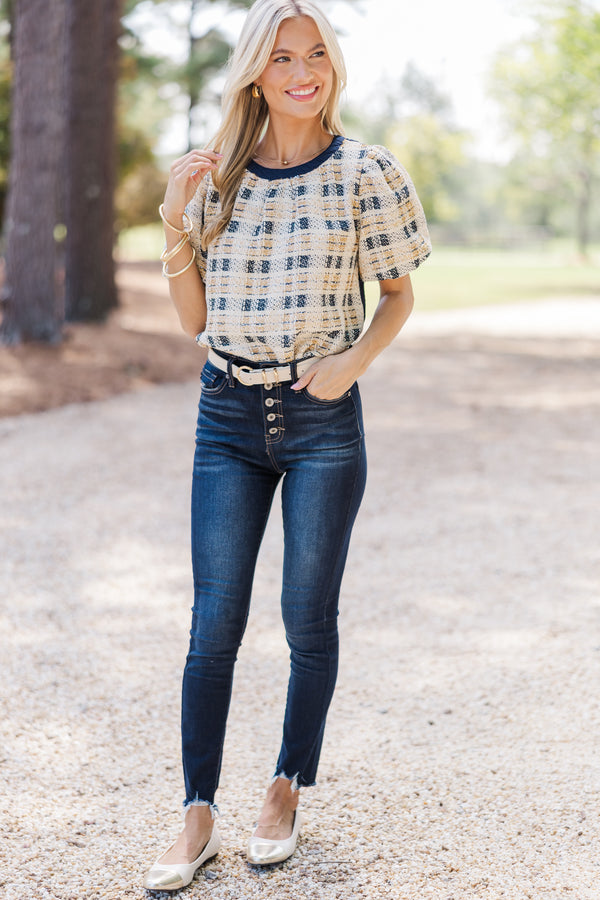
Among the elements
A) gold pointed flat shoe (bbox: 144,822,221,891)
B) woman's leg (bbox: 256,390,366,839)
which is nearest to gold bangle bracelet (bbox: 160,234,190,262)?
woman's leg (bbox: 256,390,366,839)

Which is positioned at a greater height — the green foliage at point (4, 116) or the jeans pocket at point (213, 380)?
the green foliage at point (4, 116)

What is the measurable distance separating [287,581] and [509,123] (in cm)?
3382

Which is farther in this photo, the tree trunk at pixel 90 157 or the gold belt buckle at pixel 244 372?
the tree trunk at pixel 90 157

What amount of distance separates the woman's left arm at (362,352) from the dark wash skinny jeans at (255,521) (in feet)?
0.14

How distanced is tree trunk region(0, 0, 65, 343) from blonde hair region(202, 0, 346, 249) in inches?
289

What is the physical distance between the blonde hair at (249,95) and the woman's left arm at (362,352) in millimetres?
413

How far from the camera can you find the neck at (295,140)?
2.23 m

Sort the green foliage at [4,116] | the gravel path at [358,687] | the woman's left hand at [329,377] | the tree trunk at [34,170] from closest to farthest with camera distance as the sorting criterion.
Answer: the woman's left hand at [329,377]
the gravel path at [358,687]
the tree trunk at [34,170]
the green foliage at [4,116]

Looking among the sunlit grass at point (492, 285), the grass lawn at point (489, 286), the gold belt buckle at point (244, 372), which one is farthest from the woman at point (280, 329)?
the sunlit grass at point (492, 285)

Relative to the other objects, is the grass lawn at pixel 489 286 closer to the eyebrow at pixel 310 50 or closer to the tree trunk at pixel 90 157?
the tree trunk at pixel 90 157

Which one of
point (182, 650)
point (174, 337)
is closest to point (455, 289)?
point (174, 337)

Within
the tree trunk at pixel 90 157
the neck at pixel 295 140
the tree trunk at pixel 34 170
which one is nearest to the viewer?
the neck at pixel 295 140

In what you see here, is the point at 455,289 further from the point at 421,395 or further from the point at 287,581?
the point at 287,581

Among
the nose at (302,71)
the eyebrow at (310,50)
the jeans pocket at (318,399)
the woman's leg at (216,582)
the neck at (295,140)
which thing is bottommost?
the woman's leg at (216,582)
